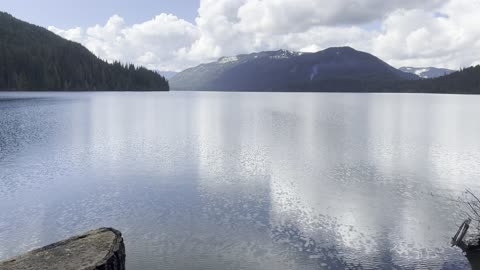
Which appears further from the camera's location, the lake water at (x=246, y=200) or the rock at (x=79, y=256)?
the lake water at (x=246, y=200)

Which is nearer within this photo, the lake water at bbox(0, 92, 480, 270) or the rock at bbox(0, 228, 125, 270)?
the rock at bbox(0, 228, 125, 270)

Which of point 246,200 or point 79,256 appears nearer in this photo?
point 79,256

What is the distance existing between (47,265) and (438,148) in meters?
43.5

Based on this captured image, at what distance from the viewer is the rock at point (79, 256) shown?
375 inches

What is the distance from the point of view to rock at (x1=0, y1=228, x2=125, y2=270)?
9523 millimetres

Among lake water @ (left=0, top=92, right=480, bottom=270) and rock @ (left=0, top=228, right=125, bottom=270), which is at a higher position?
rock @ (left=0, top=228, right=125, bottom=270)

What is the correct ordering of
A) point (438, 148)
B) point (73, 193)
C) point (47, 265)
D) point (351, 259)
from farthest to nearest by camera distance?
point (438, 148) → point (73, 193) → point (351, 259) → point (47, 265)

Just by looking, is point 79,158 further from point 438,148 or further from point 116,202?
Answer: point 438,148

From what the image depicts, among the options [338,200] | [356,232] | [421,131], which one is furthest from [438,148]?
[356,232]

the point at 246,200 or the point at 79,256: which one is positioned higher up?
the point at 79,256

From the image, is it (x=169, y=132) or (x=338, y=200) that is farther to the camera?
(x=169, y=132)

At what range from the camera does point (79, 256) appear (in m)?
9.98

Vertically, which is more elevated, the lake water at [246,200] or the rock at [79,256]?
the rock at [79,256]

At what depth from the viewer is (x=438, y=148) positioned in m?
42.8
